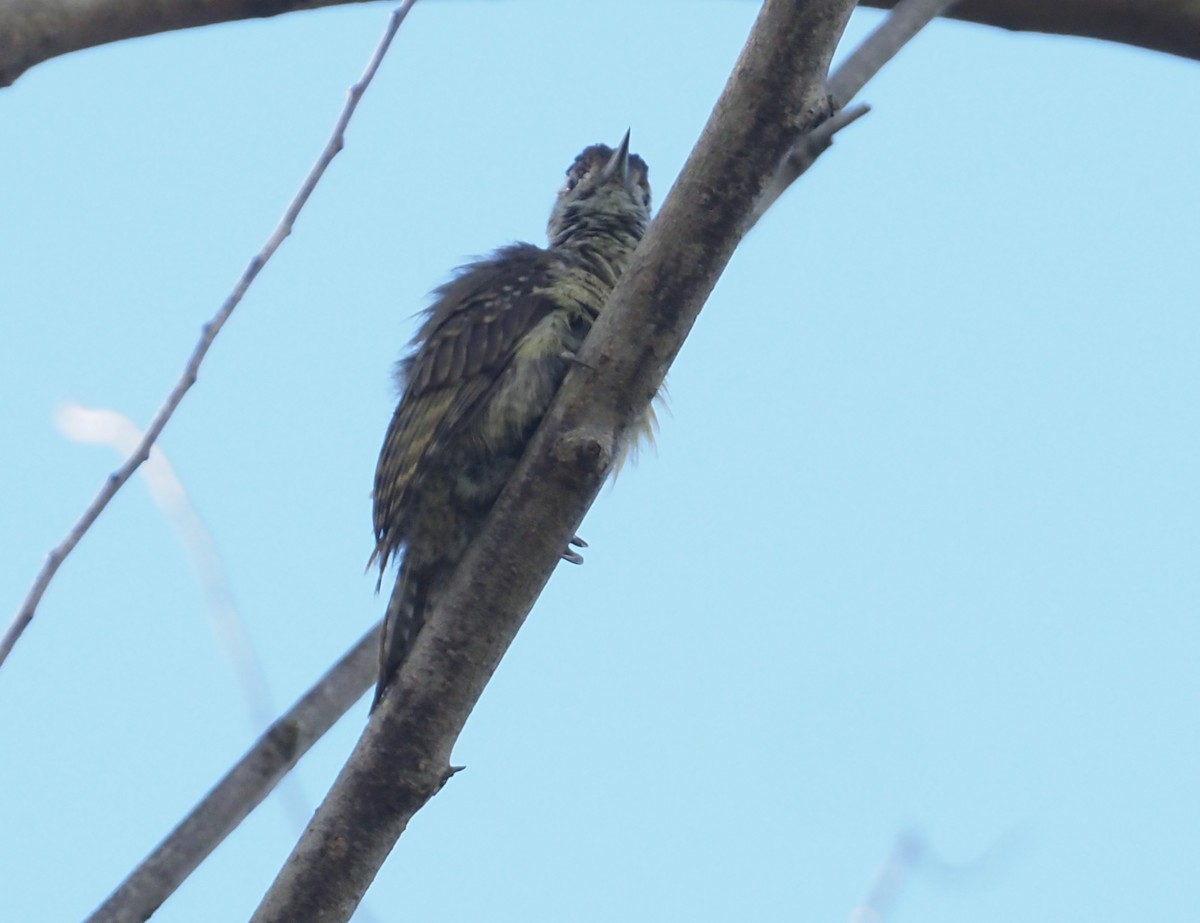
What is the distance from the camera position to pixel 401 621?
3.46 m

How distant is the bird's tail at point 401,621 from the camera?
11.3 ft

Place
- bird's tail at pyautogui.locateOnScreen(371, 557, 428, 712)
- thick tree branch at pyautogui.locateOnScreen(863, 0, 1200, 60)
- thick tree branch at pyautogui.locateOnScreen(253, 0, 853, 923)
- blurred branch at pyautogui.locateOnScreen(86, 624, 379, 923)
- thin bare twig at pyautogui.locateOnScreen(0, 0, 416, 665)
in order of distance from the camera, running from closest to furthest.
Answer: thin bare twig at pyautogui.locateOnScreen(0, 0, 416, 665), thick tree branch at pyautogui.locateOnScreen(253, 0, 853, 923), blurred branch at pyautogui.locateOnScreen(86, 624, 379, 923), bird's tail at pyautogui.locateOnScreen(371, 557, 428, 712), thick tree branch at pyautogui.locateOnScreen(863, 0, 1200, 60)

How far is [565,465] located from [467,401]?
920 mm

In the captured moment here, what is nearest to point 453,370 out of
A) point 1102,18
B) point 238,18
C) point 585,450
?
point 238,18

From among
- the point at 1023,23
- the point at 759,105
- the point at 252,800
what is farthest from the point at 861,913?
the point at 1023,23

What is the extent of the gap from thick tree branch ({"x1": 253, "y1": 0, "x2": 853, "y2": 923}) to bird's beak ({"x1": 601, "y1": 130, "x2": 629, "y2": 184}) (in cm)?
218

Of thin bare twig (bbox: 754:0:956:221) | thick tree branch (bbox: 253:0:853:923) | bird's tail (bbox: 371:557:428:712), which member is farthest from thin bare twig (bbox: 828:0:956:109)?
bird's tail (bbox: 371:557:428:712)

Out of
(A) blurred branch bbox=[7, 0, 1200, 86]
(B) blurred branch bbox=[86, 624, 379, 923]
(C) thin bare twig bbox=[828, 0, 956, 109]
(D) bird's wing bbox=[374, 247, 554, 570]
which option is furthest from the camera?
(C) thin bare twig bbox=[828, 0, 956, 109]

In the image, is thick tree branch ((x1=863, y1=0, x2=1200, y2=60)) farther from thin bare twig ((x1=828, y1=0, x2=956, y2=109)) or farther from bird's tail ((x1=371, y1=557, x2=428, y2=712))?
bird's tail ((x1=371, y1=557, x2=428, y2=712))

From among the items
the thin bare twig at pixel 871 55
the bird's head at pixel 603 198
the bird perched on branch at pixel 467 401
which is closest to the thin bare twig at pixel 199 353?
the bird perched on branch at pixel 467 401

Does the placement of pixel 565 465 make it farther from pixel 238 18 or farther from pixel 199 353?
pixel 238 18

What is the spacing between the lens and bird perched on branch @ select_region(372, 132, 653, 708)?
357 cm

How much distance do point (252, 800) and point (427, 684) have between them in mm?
609

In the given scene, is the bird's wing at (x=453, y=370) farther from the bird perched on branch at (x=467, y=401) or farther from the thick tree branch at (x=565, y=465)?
the thick tree branch at (x=565, y=465)
